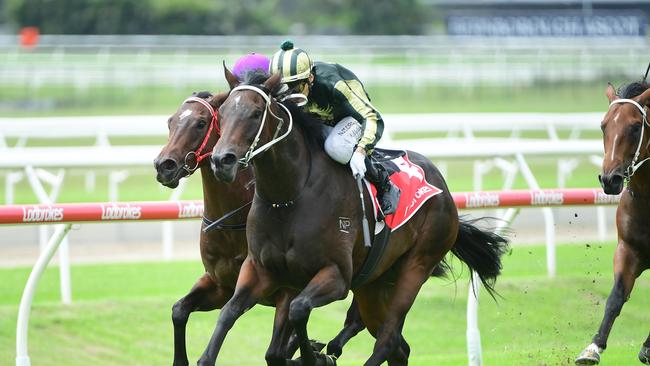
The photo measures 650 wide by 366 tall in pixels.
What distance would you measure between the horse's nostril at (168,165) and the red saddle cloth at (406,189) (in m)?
0.96

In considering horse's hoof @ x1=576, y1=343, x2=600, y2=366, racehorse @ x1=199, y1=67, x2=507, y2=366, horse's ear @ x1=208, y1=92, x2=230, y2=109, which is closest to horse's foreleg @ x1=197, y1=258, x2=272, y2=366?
racehorse @ x1=199, y1=67, x2=507, y2=366

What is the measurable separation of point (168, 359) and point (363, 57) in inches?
714

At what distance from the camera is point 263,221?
495 centimetres

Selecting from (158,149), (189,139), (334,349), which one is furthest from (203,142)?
(158,149)

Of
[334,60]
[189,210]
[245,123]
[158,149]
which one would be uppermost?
[245,123]

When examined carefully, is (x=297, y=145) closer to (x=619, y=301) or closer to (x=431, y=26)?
(x=619, y=301)

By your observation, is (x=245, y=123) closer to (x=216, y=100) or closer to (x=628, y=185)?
(x=216, y=100)

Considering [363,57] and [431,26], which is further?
[431,26]

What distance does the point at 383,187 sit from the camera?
5.58 metres

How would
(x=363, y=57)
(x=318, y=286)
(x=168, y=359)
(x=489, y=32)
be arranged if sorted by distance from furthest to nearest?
(x=489, y=32) < (x=363, y=57) < (x=168, y=359) < (x=318, y=286)

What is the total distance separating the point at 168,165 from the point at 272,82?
69cm

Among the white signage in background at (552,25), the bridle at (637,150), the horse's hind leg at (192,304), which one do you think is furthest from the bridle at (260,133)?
the white signage in background at (552,25)

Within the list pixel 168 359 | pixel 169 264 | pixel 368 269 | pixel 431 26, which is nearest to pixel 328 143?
pixel 368 269

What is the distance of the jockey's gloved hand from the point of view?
5.23 metres
